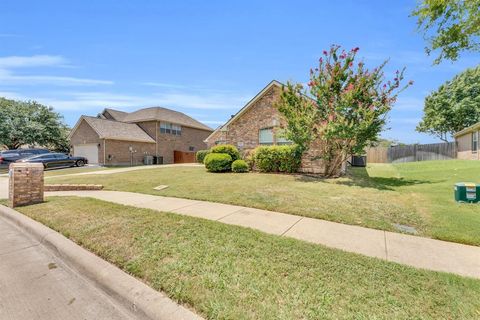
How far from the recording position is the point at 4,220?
550cm

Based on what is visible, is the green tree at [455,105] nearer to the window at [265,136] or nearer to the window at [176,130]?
the window at [265,136]

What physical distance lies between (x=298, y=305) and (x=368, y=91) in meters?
10.9

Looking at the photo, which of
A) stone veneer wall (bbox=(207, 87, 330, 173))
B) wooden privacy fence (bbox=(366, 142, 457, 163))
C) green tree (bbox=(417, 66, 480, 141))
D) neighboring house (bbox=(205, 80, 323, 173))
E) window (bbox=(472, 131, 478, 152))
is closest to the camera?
neighboring house (bbox=(205, 80, 323, 173))

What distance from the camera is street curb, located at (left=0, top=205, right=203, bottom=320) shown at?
2.27 meters

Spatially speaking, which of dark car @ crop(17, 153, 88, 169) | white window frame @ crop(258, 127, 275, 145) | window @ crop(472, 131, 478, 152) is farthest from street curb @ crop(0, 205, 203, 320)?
window @ crop(472, 131, 478, 152)

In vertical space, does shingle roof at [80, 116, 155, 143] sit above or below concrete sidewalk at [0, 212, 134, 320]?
above

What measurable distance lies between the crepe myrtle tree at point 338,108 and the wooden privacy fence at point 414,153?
19.7 metres

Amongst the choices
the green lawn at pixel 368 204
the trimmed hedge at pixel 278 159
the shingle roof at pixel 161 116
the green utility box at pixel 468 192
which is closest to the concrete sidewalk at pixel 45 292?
the green lawn at pixel 368 204

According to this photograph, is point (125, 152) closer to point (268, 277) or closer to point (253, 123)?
point (253, 123)

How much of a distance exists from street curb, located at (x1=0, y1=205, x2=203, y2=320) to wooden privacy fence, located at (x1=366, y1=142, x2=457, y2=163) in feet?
101

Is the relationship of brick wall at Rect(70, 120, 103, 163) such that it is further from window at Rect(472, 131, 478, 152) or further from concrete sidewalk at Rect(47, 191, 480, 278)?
window at Rect(472, 131, 478, 152)

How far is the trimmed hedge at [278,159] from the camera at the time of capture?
1315cm

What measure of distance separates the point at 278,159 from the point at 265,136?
3.07m

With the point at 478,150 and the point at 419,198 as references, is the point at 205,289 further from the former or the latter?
the point at 478,150
